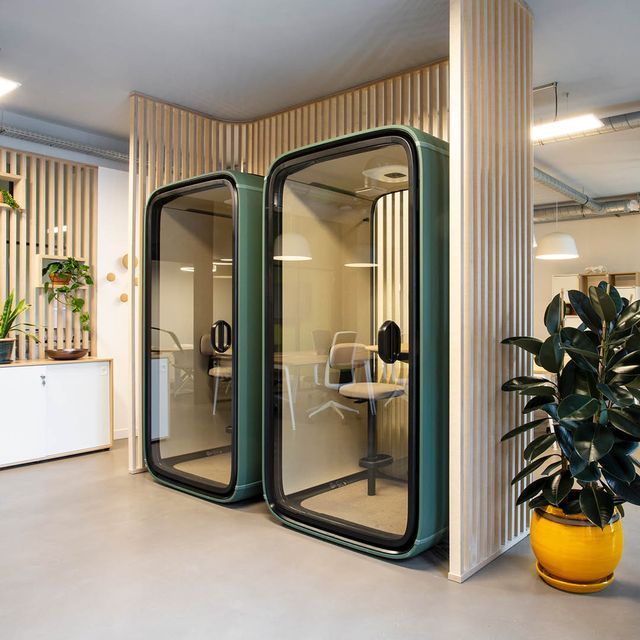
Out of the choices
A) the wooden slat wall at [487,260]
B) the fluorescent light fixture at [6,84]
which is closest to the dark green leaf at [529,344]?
the wooden slat wall at [487,260]

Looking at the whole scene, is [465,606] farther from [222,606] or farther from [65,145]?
[65,145]

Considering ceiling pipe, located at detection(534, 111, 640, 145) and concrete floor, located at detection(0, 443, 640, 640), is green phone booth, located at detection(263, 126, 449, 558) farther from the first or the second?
ceiling pipe, located at detection(534, 111, 640, 145)

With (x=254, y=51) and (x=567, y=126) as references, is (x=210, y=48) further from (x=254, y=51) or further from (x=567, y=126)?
(x=567, y=126)

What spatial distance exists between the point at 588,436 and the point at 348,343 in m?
1.42

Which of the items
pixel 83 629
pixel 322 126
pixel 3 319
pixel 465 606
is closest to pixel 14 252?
pixel 3 319

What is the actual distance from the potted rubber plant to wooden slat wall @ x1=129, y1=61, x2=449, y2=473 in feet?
6.17

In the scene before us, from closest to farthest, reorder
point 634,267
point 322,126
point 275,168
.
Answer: point 275,168 < point 322,126 < point 634,267

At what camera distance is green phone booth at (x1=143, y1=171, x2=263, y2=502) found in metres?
3.78

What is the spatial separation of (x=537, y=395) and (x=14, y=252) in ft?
15.6

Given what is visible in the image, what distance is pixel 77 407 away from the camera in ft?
17.1

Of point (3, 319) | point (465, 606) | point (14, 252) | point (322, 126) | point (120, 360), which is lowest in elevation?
point (465, 606)

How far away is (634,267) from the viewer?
384 inches

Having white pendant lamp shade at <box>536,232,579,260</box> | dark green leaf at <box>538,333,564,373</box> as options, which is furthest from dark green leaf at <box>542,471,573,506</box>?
white pendant lamp shade at <box>536,232,579,260</box>

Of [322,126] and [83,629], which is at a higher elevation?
[322,126]
